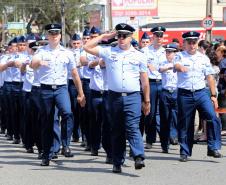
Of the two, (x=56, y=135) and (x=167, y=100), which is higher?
(x=167, y=100)

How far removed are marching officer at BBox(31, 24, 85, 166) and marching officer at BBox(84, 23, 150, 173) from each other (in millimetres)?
961

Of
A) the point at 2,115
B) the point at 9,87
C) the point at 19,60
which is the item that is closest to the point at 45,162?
the point at 19,60

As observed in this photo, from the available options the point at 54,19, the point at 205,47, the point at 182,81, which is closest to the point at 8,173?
the point at 182,81

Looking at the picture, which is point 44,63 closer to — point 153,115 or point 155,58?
point 155,58

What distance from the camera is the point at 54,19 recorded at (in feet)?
196

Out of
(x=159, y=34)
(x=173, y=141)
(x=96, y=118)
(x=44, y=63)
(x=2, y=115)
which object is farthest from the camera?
(x=2, y=115)

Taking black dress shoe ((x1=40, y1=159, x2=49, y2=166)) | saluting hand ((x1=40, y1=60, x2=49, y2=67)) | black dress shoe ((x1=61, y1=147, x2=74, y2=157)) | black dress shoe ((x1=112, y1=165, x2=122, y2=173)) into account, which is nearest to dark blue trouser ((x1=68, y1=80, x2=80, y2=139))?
black dress shoe ((x1=61, y1=147, x2=74, y2=157))

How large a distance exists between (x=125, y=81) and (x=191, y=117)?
1709 mm

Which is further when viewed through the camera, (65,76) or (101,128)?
(101,128)

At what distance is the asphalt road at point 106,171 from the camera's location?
8734 millimetres

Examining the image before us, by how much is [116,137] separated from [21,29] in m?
55.3

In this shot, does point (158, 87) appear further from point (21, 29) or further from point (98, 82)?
point (21, 29)

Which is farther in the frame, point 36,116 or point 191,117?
point 36,116

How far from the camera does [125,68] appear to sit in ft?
30.0
